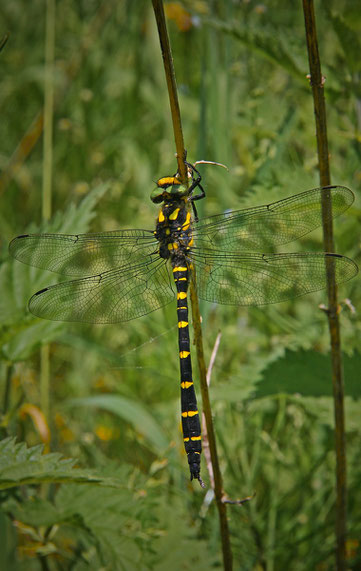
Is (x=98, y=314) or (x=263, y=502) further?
(x=263, y=502)

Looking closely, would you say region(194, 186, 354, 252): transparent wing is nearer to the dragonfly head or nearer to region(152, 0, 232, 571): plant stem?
the dragonfly head

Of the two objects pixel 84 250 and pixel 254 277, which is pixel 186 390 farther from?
pixel 84 250

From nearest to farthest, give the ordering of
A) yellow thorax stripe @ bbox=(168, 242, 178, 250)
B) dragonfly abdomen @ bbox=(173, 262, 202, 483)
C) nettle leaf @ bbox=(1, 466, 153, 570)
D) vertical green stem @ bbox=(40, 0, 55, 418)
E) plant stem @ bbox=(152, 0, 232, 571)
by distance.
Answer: plant stem @ bbox=(152, 0, 232, 571) → dragonfly abdomen @ bbox=(173, 262, 202, 483) → nettle leaf @ bbox=(1, 466, 153, 570) → yellow thorax stripe @ bbox=(168, 242, 178, 250) → vertical green stem @ bbox=(40, 0, 55, 418)

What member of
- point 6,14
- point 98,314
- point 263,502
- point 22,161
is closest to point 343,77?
point 98,314

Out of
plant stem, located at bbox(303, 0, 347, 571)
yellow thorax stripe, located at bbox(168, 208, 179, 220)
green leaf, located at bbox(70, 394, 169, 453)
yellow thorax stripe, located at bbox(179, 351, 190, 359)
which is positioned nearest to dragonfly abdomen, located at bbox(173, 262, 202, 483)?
yellow thorax stripe, located at bbox(179, 351, 190, 359)

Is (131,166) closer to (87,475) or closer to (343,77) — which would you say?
(343,77)

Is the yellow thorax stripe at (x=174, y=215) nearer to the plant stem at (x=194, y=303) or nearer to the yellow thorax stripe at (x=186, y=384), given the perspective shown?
the plant stem at (x=194, y=303)

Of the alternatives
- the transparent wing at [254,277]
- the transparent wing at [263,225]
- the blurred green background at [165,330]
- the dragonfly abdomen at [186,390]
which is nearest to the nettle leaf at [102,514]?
the blurred green background at [165,330]
